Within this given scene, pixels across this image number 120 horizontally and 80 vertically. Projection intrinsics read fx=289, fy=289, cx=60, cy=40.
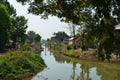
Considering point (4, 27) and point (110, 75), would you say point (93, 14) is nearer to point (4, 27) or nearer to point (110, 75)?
point (110, 75)

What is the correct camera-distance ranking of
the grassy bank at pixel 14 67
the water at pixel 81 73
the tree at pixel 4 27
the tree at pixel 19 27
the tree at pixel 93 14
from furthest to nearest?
the tree at pixel 19 27 < the tree at pixel 4 27 < the water at pixel 81 73 < the grassy bank at pixel 14 67 < the tree at pixel 93 14

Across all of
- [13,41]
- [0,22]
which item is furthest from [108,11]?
[13,41]

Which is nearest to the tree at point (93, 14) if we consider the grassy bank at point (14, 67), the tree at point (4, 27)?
the grassy bank at point (14, 67)

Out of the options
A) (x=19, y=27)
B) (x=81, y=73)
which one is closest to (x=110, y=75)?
(x=81, y=73)

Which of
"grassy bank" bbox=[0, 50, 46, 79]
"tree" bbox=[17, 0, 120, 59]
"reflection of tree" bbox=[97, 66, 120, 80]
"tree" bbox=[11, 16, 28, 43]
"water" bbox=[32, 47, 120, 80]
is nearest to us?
"tree" bbox=[17, 0, 120, 59]

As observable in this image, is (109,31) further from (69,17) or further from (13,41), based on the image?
(13,41)

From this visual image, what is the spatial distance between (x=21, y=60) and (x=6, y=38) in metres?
24.1

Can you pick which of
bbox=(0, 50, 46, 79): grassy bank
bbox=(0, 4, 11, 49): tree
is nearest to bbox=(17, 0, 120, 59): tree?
bbox=(0, 50, 46, 79): grassy bank

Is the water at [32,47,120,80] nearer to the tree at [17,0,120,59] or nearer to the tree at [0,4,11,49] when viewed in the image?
the tree at [17,0,120,59]

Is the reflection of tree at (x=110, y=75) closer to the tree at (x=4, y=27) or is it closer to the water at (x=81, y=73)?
the water at (x=81, y=73)

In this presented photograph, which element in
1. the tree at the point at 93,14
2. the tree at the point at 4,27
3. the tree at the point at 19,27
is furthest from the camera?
the tree at the point at 19,27

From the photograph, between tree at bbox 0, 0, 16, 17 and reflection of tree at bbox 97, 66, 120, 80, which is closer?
reflection of tree at bbox 97, 66, 120, 80

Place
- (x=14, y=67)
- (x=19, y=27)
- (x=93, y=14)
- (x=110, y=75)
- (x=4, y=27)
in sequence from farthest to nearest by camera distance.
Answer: (x=19, y=27)
(x=4, y=27)
(x=110, y=75)
(x=14, y=67)
(x=93, y=14)

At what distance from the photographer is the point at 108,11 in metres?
10.3
